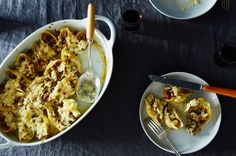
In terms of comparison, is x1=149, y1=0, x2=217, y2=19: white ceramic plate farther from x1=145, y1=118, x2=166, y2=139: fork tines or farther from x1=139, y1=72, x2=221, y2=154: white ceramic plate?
x1=145, y1=118, x2=166, y2=139: fork tines

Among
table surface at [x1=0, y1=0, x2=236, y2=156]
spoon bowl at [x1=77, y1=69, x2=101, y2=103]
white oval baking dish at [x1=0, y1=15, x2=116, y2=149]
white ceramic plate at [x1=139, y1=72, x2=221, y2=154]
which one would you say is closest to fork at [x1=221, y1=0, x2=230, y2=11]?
table surface at [x1=0, y1=0, x2=236, y2=156]

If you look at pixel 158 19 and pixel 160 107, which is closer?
pixel 160 107

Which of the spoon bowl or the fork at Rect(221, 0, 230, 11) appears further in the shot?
the fork at Rect(221, 0, 230, 11)

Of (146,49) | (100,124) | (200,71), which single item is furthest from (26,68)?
(200,71)

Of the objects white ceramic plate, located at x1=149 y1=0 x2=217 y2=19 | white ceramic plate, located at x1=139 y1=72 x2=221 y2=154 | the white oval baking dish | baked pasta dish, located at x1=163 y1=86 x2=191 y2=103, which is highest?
white ceramic plate, located at x1=149 y1=0 x2=217 y2=19

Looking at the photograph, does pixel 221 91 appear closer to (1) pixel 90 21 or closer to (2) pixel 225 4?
(2) pixel 225 4

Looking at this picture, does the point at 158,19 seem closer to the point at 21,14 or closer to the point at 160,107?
the point at 160,107
